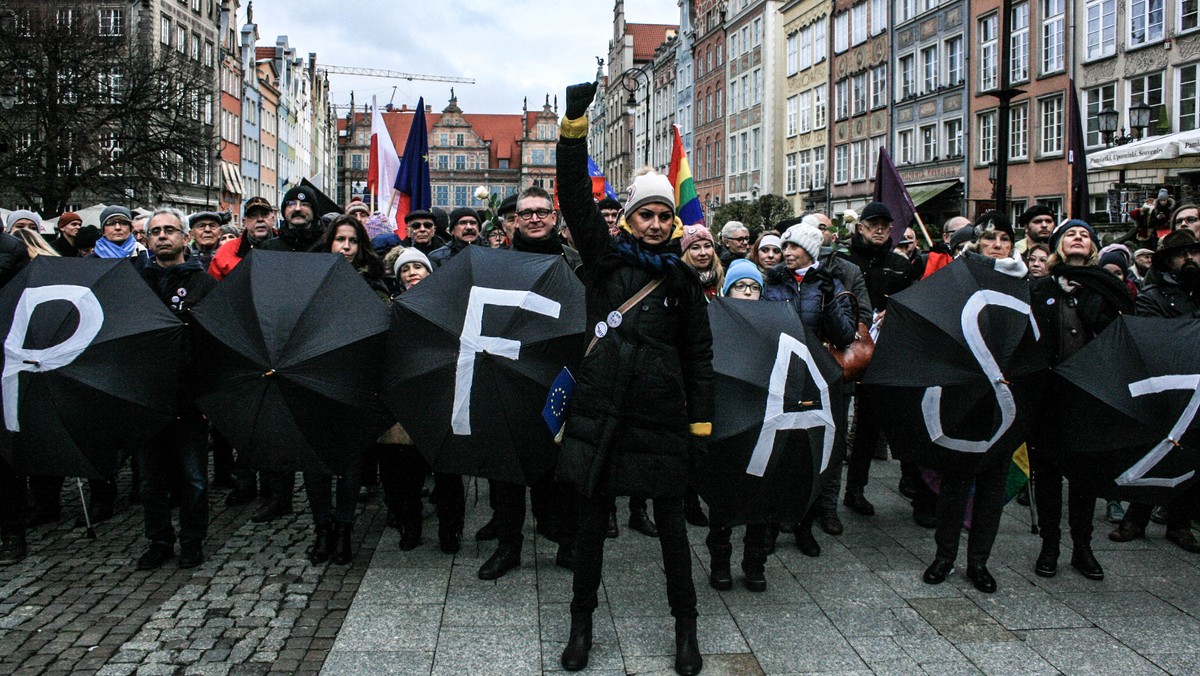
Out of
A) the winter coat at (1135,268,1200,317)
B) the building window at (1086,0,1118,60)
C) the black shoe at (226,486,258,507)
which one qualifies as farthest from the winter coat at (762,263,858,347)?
the building window at (1086,0,1118,60)

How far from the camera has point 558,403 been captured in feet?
16.2

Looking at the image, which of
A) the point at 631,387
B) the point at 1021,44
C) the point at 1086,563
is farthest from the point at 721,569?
the point at 1021,44

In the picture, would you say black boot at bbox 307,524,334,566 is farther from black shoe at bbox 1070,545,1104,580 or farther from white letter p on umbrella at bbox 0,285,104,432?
black shoe at bbox 1070,545,1104,580

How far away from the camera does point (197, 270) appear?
6.08 m

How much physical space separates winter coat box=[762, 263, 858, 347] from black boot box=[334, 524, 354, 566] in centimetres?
297

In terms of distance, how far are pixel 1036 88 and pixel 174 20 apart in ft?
148

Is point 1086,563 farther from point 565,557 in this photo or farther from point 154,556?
point 154,556

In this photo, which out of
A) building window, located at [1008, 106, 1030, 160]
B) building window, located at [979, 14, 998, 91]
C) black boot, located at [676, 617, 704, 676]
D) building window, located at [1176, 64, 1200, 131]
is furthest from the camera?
building window, located at [979, 14, 998, 91]

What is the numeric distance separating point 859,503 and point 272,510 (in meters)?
4.11

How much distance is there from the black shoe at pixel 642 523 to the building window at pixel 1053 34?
91.2 feet

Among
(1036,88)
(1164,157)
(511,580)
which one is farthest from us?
(1036,88)

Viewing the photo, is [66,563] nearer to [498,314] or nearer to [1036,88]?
[498,314]

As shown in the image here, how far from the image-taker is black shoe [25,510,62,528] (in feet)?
23.1

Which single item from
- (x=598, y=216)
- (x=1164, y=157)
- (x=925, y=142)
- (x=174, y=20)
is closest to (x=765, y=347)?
(x=598, y=216)
